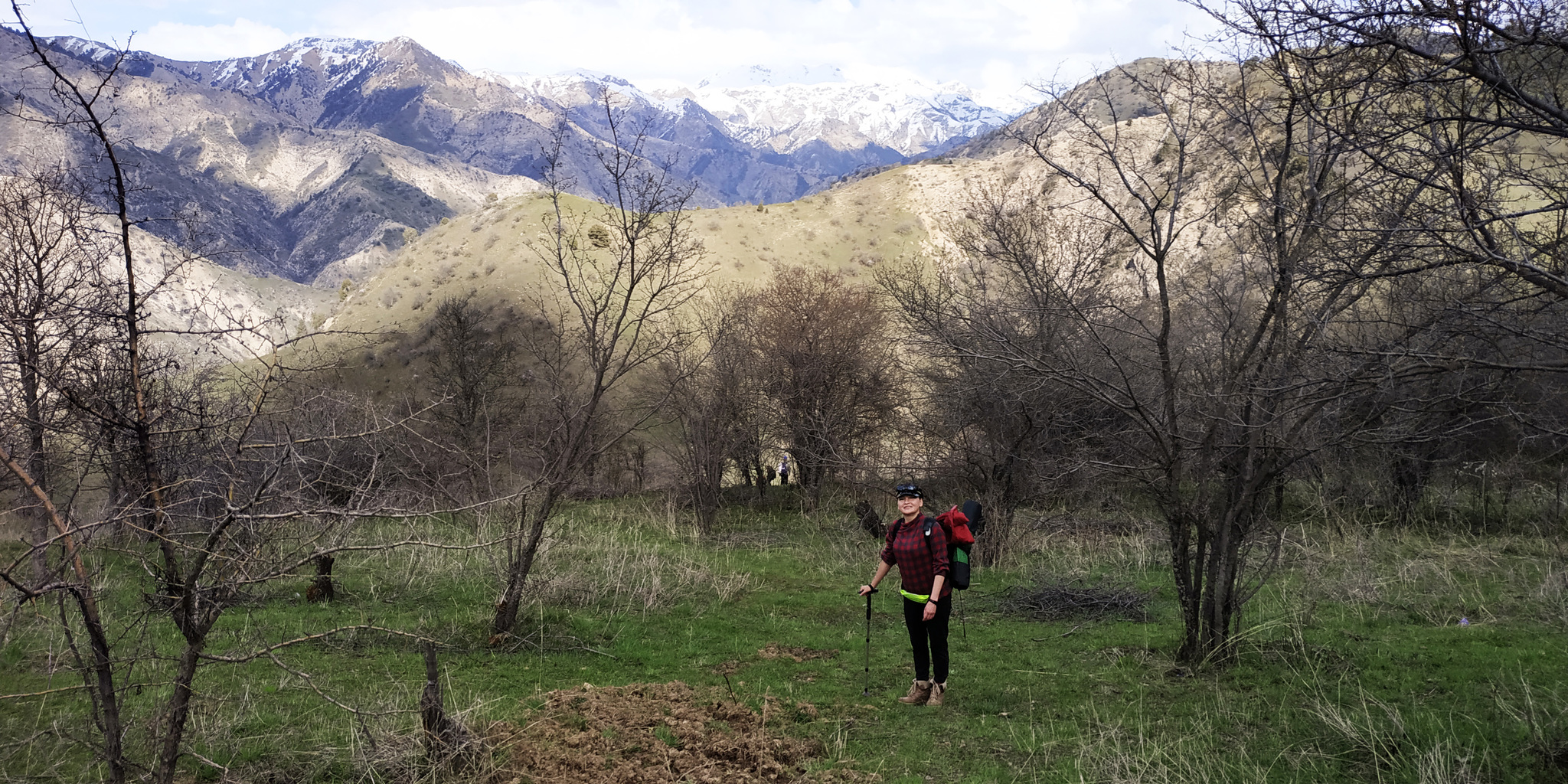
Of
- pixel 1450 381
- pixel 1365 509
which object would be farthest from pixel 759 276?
pixel 1450 381

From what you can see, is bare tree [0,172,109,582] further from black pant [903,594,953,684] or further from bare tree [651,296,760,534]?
bare tree [651,296,760,534]

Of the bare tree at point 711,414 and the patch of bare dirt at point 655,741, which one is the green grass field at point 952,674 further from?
the bare tree at point 711,414

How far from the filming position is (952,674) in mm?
8086

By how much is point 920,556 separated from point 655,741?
94.8 inches

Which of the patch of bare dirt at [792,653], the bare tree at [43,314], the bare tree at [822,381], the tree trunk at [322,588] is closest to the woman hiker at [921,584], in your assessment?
the patch of bare dirt at [792,653]

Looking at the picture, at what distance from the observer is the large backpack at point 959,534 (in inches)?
266

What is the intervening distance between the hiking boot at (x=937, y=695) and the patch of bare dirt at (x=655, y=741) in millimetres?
953

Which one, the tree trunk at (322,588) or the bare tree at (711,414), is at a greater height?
the bare tree at (711,414)

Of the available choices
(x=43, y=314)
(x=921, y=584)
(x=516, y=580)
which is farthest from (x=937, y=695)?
(x=43, y=314)

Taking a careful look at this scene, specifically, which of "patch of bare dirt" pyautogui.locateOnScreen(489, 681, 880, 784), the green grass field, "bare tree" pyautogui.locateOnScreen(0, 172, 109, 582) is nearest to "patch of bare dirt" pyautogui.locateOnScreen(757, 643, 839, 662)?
the green grass field

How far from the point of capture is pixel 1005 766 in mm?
5801

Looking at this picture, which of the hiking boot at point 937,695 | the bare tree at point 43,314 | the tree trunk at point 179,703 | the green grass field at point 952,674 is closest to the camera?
the tree trunk at point 179,703

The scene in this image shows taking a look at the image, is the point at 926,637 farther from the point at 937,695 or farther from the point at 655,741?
the point at 655,741

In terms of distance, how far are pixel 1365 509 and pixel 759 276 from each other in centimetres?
4121
